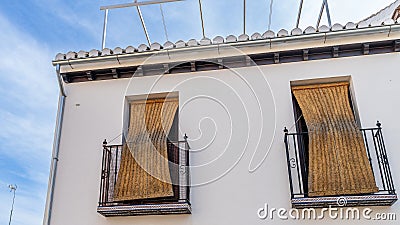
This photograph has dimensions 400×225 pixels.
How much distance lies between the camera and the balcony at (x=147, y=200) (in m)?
5.10

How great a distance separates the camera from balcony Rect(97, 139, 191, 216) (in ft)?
16.7

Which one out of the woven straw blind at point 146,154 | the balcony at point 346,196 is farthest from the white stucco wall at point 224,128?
the woven straw blind at point 146,154

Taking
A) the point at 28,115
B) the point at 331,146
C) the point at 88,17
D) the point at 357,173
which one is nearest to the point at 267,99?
the point at 331,146

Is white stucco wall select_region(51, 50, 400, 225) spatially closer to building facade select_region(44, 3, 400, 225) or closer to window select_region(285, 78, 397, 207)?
building facade select_region(44, 3, 400, 225)

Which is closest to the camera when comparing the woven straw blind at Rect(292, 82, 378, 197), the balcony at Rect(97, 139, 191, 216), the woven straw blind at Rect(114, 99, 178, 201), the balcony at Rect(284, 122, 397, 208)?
the balcony at Rect(284, 122, 397, 208)

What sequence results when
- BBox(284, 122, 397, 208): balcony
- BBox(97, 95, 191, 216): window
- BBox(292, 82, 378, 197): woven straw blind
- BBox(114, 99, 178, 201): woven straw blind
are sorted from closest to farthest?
BBox(284, 122, 397, 208): balcony < BBox(292, 82, 378, 197): woven straw blind < BBox(97, 95, 191, 216): window < BBox(114, 99, 178, 201): woven straw blind

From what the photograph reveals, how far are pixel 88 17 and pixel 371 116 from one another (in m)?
5.77

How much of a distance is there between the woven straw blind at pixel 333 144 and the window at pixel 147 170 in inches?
71.5

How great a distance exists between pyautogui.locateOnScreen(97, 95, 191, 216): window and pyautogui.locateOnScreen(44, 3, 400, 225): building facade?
0.05 feet

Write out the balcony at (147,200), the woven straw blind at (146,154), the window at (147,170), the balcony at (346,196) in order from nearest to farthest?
the balcony at (346,196), the balcony at (147,200), the window at (147,170), the woven straw blind at (146,154)

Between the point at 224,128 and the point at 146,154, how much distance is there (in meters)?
1.23

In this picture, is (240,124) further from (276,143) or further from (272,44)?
(272,44)

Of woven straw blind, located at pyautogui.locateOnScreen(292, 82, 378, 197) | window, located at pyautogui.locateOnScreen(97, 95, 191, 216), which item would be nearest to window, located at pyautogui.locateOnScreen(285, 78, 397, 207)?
woven straw blind, located at pyautogui.locateOnScreen(292, 82, 378, 197)

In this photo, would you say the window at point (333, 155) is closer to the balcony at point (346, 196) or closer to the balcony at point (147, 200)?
the balcony at point (346, 196)
